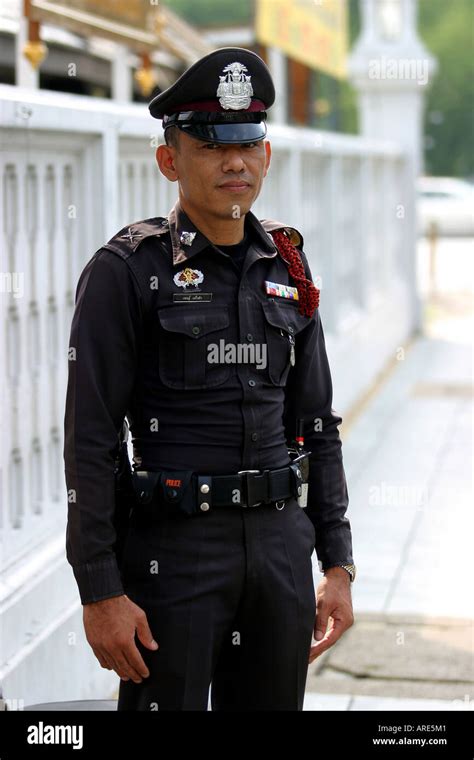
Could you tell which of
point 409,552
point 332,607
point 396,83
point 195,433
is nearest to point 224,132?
point 195,433

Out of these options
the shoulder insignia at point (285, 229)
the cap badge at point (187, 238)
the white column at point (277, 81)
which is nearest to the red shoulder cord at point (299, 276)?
the shoulder insignia at point (285, 229)

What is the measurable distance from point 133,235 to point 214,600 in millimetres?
766

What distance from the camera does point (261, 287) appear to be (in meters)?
2.78

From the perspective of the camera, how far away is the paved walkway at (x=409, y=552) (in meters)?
4.74

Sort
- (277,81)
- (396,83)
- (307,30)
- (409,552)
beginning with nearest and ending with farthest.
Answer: (409,552)
(307,30)
(396,83)
(277,81)

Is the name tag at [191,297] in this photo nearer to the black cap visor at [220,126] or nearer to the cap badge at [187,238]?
the cap badge at [187,238]

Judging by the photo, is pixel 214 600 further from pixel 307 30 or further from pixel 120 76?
pixel 307 30

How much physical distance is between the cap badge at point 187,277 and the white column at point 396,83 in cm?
1199

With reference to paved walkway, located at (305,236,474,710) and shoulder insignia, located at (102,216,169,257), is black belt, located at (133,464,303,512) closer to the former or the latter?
shoulder insignia, located at (102,216,169,257)

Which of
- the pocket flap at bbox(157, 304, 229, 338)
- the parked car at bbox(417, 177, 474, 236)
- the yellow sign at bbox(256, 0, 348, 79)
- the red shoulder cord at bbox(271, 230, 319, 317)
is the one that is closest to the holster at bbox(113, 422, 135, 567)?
the pocket flap at bbox(157, 304, 229, 338)

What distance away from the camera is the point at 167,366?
8.77ft

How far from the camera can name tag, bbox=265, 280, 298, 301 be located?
9.13 ft

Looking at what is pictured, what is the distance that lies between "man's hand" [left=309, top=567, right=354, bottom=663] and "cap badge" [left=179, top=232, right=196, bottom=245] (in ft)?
2.70

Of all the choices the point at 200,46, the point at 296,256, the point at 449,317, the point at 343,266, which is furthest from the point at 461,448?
the point at 449,317
